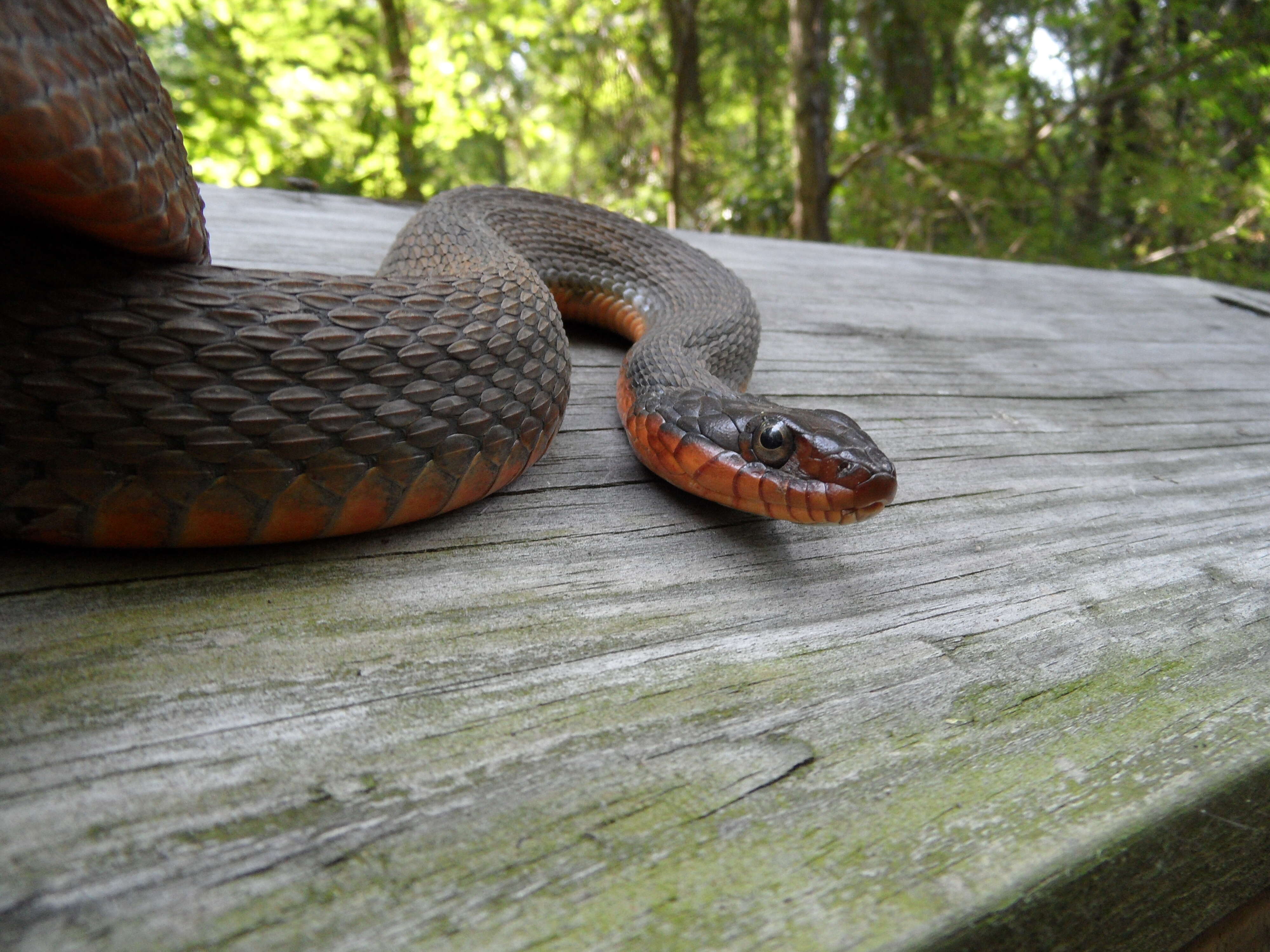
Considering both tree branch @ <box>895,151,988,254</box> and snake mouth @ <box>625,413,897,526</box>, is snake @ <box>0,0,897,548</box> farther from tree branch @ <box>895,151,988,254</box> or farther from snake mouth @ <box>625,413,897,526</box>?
tree branch @ <box>895,151,988,254</box>

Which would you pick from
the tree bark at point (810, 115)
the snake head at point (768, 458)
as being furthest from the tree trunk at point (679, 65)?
the snake head at point (768, 458)

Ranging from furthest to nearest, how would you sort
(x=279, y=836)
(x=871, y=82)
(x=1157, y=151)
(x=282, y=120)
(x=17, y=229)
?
(x=871, y=82) < (x=1157, y=151) < (x=282, y=120) < (x=17, y=229) < (x=279, y=836)

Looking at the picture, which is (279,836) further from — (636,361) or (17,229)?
(636,361)

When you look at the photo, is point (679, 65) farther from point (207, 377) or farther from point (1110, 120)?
point (207, 377)

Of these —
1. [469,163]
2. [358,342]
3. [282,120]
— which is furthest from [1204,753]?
[469,163]

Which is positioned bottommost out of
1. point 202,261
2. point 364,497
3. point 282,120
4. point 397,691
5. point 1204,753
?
point 1204,753

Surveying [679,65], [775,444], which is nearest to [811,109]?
[679,65]

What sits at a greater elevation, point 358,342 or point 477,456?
point 358,342

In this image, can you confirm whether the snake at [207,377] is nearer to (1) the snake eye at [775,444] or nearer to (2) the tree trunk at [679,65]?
(1) the snake eye at [775,444]
